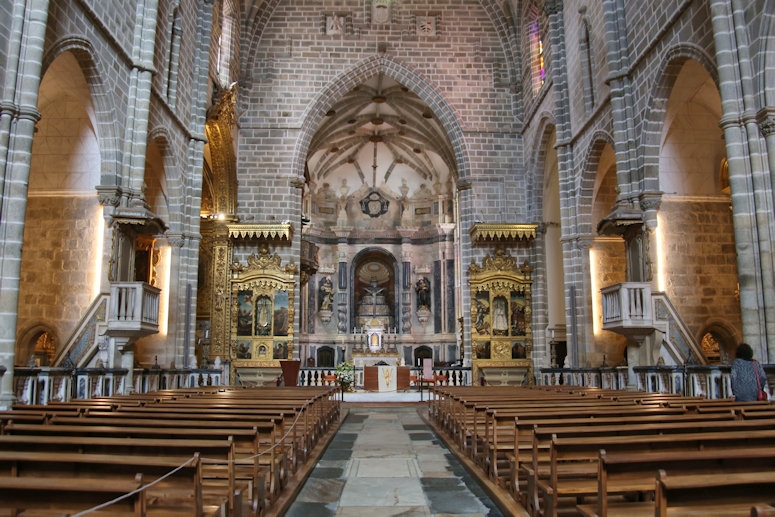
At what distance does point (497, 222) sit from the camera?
23141 millimetres

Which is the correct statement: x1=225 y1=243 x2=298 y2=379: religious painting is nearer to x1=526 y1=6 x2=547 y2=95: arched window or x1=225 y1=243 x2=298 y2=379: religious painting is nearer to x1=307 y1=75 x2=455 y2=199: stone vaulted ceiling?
x1=307 y1=75 x2=455 y2=199: stone vaulted ceiling

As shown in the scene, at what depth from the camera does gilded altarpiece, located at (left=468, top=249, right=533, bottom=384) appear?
22.1m

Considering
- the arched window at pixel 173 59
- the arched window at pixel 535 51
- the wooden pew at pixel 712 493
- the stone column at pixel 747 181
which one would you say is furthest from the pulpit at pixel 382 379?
the wooden pew at pixel 712 493

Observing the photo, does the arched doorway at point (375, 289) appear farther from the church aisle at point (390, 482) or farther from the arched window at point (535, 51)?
the church aisle at point (390, 482)

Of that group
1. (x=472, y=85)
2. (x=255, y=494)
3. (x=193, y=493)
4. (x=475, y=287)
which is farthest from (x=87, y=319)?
(x=472, y=85)

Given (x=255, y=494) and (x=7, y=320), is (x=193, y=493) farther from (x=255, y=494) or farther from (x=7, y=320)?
(x=7, y=320)

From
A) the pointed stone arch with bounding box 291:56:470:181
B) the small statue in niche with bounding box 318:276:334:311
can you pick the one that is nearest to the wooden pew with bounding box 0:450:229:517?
the pointed stone arch with bounding box 291:56:470:181

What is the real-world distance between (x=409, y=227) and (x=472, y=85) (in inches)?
512

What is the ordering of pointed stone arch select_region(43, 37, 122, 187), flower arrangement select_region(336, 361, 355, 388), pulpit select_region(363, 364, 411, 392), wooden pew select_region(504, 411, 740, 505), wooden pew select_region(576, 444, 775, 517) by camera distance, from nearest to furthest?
wooden pew select_region(576, 444, 775, 517)
wooden pew select_region(504, 411, 740, 505)
pointed stone arch select_region(43, 37, 122, 187)
flower arrangement select_region(336, 361, 355, 388)
pulpit select_region(363, 364, 411, 392)

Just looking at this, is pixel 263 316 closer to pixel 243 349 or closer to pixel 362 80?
pixel 243 349

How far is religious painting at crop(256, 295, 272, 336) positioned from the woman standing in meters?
16.5

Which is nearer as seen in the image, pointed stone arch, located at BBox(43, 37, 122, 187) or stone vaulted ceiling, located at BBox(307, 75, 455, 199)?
pointed stone arch, located at BBox(43, 37, 122, 187)

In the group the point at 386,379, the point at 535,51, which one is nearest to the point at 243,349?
the point at 386,379

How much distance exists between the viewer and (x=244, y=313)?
72.9 ft
